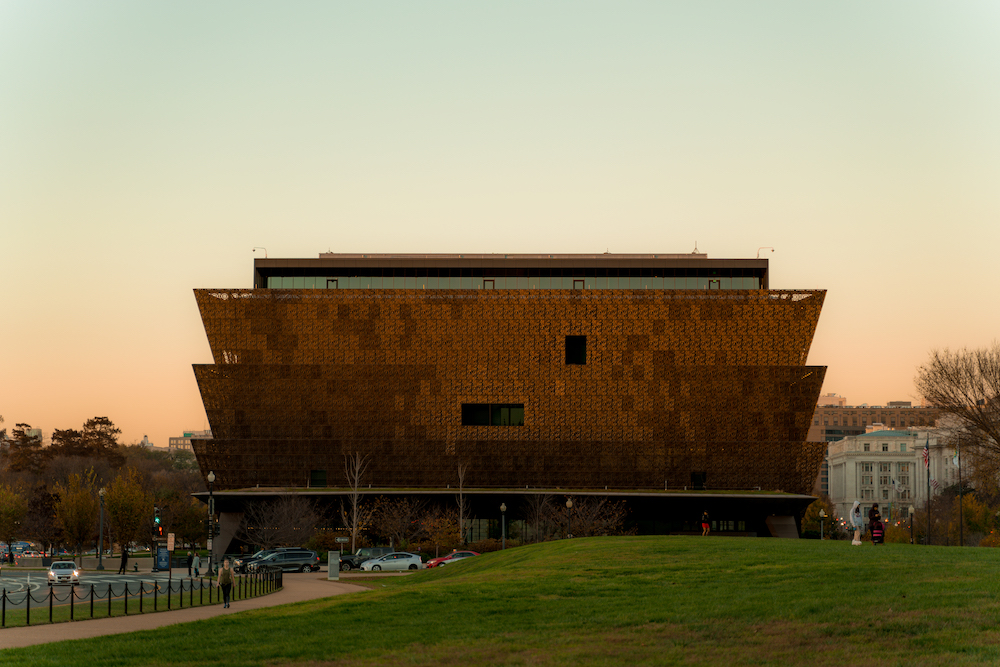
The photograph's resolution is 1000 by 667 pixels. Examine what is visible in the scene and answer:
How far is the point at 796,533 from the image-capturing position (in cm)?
9506

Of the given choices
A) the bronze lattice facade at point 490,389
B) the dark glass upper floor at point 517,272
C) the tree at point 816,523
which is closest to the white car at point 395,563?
the bronze lattice facade at point 490,389

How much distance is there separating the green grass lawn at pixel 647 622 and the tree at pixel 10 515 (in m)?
87.2

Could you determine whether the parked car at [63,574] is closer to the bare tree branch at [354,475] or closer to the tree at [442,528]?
the tree at [442,528]

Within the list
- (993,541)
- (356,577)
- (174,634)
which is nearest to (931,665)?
(174,634)

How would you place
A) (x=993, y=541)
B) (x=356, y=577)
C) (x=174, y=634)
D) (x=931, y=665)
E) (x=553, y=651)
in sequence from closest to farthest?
A: (x=931, y=665)
(x=553, y=651)
(x=174, y=634)
(x=356, y=577)
(x=993, y=541)

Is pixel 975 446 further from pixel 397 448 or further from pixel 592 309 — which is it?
pixel 397 448

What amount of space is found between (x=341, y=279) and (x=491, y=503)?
27308 mm

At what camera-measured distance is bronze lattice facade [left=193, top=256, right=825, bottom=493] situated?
3723 inches

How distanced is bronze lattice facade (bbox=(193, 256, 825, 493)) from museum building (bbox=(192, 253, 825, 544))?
0.14 m

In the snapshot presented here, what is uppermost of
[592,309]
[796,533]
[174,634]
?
[592,309]

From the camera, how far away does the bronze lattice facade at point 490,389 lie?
94.6 meters

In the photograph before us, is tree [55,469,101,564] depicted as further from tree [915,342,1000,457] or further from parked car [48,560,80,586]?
tree [915,342,1000,457]

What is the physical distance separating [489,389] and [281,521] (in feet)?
75.8

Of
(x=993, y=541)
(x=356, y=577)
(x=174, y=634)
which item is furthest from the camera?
(x=993, y=541)
